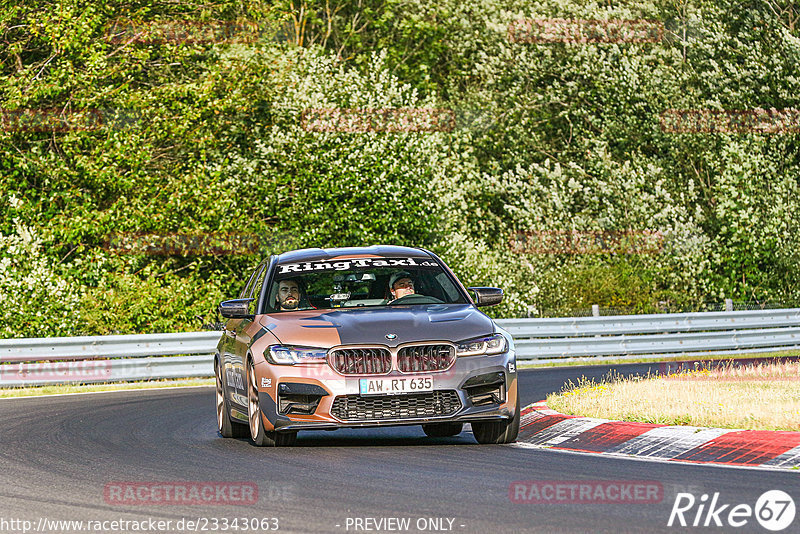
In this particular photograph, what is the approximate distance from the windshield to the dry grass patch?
1.78 metres

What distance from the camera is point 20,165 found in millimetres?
31094

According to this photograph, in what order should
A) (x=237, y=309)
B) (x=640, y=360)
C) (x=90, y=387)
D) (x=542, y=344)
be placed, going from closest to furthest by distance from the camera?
(x=237, y=309) → (x=90, y=387) → (x=542, y=344) → (x=640, y=360)

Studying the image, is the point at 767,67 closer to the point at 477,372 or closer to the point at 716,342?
the point at 716,342

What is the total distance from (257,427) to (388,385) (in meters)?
1.39

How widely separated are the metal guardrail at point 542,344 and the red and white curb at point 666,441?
11851 millimetres

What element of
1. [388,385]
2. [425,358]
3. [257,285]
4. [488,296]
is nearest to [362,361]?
[388,385]

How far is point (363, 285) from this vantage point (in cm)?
1240

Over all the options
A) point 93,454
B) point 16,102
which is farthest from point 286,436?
point 16,102

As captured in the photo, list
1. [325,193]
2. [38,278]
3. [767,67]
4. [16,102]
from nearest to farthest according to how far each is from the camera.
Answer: [38,278] < [16,102] < [325,193] < [767,67]

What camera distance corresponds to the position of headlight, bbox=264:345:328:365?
419 inches

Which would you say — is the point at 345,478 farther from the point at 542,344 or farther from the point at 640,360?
the point at 640,360

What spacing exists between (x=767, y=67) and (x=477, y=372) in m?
28.7

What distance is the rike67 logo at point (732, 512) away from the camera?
23.0 ft

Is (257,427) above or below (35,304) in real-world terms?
above
